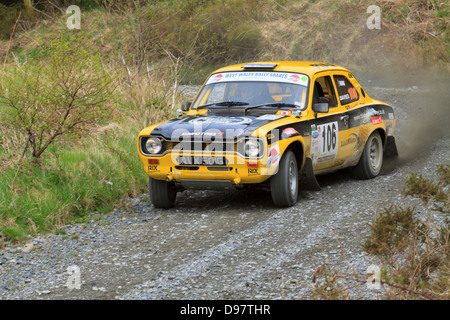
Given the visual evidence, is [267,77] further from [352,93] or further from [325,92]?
[352,93]

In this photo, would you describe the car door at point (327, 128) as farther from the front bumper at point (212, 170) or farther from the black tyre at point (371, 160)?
the front bumper at point (212, 170)

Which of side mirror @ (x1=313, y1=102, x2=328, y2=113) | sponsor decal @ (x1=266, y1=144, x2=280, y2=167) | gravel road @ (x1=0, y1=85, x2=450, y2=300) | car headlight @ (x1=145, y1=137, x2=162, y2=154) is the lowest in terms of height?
gravel road @ (x1=0, y1=85, x2=450, y2=300)

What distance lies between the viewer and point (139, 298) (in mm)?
5637

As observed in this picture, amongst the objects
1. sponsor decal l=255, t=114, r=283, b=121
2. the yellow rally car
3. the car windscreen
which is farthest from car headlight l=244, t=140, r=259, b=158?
the car windscreen

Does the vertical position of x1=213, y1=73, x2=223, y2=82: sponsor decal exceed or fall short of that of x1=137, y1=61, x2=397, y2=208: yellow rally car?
it exceeds it

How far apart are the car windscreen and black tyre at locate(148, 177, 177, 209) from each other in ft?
4.39

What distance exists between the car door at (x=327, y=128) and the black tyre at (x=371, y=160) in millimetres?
672

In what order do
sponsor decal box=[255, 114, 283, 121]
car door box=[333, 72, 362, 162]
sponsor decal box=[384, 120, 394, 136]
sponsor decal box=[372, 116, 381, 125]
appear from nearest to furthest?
sponsor decal box=[255, 114, 283, 121] < car door box=[333, 72, 362, 162] < sponsor decal box=[372, 116, 381, 125] < sponsor decal box=[384, 120, 394, 136]

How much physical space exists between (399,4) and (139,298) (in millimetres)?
20564

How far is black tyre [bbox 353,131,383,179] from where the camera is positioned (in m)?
10.6

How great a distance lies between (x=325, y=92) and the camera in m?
10.0

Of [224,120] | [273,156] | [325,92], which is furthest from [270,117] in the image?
[325,92]

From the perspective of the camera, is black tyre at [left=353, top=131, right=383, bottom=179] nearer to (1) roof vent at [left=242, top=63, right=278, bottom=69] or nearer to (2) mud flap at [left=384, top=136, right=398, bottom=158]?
(2) mud flap at [left=384, top=136, right=398, bottom=158]

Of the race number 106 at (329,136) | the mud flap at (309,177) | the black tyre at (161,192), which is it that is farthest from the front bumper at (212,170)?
the race number 106 at (329,136)
